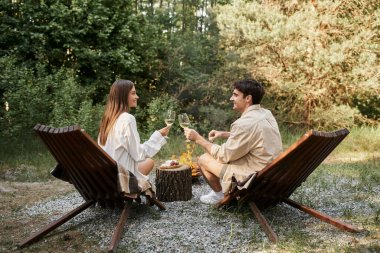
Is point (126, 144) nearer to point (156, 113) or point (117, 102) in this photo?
point (117, 102)

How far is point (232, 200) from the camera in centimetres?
452

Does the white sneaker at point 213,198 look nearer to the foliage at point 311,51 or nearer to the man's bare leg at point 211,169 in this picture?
the man's bare leg at point 211,169

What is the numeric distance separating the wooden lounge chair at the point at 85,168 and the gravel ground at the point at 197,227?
0.63 ft

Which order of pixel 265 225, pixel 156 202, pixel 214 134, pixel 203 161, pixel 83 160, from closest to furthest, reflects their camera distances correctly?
pixel 83 160, pixel 265 225, pixel 156 202, pixel 203 161, pixel 214 134

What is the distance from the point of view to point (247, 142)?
160 inches

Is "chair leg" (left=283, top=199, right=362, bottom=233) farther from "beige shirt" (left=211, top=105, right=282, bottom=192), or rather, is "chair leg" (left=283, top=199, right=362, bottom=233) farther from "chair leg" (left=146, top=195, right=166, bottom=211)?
"chair leg" (left=146, top=195, right=166, bottom=211)

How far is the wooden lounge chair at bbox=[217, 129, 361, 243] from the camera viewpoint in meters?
3.60

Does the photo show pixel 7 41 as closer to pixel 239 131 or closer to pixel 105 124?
pixel 105 124

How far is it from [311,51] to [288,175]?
7722 mm

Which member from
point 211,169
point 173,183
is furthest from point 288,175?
point 173,183

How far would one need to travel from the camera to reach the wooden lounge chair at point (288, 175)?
142 inches

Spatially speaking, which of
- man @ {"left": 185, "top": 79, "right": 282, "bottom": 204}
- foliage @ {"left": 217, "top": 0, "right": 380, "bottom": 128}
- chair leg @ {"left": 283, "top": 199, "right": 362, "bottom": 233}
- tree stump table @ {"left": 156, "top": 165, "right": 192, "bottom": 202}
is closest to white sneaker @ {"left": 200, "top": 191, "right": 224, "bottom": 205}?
tree stump table @ {"left": 156, "top": 165, "right": 192, "bottom": 202}

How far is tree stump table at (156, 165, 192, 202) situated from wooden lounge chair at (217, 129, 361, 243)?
2.27 feet

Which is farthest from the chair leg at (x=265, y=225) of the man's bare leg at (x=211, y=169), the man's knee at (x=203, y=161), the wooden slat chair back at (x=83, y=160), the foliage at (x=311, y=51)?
the foliage at (x=311, y=51)
